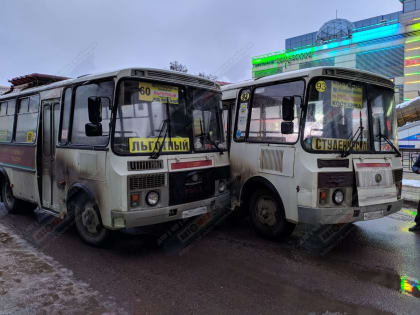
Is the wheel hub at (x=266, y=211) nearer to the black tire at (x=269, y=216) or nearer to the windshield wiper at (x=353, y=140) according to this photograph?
the black tire at (x=269, y=216)

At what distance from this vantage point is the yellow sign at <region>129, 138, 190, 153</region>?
15.4 ft

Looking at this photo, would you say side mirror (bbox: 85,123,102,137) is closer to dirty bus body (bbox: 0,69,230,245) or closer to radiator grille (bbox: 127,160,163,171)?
dirty bus body (bbox: 0,69,230,245)

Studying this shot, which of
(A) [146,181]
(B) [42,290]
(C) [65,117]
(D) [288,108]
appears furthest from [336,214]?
(C) [65,117]

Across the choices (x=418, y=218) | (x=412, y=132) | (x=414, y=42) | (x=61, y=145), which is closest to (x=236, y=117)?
(x=61, y=145)

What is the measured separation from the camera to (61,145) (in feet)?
18.8

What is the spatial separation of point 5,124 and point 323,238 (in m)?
7.10

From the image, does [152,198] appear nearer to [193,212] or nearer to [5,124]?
[193,212]

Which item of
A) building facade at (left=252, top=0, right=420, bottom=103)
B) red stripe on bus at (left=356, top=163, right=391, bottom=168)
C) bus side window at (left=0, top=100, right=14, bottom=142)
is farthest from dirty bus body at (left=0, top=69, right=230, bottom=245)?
building facade at (left=252, top=0, right=420, bottom=103)

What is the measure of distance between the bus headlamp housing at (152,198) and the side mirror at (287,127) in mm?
2082

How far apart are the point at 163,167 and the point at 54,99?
103 inches

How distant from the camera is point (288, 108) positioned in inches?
196

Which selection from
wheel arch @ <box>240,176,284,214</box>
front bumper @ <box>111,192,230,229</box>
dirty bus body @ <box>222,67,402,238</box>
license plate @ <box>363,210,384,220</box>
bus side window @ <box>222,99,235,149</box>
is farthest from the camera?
bus side window @ <box>222,99,235,149</box>

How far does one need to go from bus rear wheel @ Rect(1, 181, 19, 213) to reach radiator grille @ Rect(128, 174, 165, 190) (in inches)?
171

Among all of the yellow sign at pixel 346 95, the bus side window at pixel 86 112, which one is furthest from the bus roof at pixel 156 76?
the yellow sign at pixel 346 95
